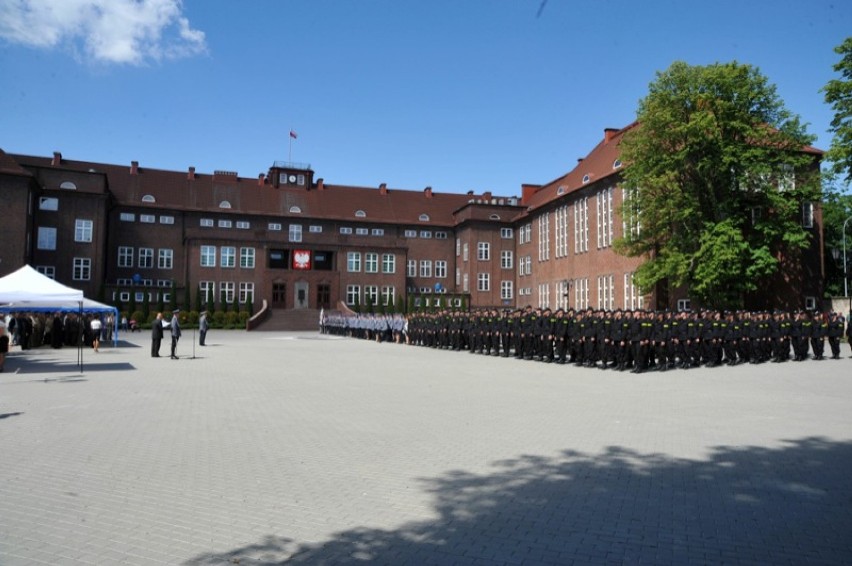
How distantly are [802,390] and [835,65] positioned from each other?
848 inches

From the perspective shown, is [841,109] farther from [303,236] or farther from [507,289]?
[303,236]

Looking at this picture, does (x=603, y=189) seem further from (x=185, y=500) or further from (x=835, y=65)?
(x=185, y=500)

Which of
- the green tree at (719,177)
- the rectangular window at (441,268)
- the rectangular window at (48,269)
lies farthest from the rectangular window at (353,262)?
the green tree at (719,177)

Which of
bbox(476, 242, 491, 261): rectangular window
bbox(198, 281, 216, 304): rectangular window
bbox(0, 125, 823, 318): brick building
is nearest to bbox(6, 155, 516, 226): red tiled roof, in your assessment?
bbox(0, 125, 823, 318): brick building

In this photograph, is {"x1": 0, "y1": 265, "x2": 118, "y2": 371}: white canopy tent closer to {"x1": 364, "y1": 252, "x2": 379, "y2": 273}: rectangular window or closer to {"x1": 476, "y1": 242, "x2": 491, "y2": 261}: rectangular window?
{"x1": 364, "y1": 252, "x2": 379, "y2": 273}: rectangular window

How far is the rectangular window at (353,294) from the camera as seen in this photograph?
203ft

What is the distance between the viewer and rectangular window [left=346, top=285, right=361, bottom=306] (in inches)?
2436

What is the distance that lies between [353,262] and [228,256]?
11627mm

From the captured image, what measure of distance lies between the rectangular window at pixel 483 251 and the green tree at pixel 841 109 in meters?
36.6

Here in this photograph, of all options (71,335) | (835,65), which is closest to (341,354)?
(71,335)

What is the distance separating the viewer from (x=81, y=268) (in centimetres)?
5312

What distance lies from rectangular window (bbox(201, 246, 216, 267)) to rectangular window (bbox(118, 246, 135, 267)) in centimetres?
648

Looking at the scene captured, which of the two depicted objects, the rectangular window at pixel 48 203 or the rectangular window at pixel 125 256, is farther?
the rectangular window at pixel 125 256

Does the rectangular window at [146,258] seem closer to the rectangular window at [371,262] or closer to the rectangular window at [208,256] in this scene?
the rectangular window at [208,256]
